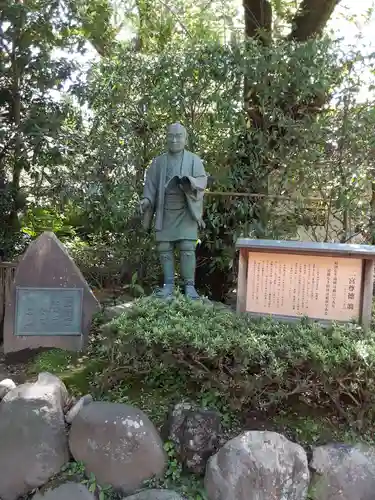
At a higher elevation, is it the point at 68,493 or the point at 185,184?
the point at 185,184

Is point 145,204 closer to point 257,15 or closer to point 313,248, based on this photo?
point 313,248

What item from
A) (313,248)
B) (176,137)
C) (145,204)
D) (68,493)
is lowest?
(68,493)

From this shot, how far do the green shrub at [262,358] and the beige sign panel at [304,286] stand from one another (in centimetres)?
27

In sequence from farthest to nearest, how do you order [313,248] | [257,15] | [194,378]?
1. [257,15]
2. [313,248]
3. [194,378]

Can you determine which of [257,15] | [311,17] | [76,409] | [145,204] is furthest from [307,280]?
[257,15]

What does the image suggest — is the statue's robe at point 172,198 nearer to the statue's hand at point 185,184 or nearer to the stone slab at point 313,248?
the statue's hand at point 185,184

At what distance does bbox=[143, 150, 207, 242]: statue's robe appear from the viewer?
14.4 ft

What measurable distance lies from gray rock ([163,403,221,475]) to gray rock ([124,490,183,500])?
0.19m

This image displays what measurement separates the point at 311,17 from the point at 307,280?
4580 millimetres

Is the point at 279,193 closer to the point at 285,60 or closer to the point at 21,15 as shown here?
the point at 285,60

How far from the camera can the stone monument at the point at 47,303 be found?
421 centimetres

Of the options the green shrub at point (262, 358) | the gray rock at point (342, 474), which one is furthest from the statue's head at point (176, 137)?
the gray rock at point (342, 474)

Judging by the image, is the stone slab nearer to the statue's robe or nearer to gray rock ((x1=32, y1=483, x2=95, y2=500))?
the statue's robe

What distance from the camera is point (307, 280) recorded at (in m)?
3.71
